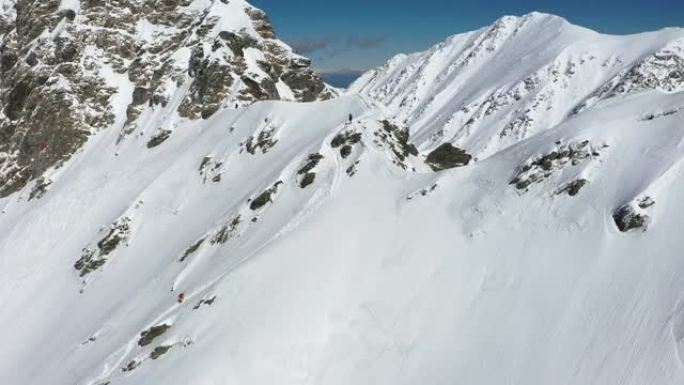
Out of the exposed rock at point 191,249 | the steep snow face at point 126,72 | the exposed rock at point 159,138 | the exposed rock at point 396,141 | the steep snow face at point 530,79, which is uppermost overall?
the steep snow face at point 126,72

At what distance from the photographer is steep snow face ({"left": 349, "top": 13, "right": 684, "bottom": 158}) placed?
12562 centimetres

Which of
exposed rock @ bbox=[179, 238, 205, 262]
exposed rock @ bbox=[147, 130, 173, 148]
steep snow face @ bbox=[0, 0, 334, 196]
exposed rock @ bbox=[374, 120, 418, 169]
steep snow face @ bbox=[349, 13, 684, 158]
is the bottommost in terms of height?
steep snow face @ bbox=[349, 13, 684, 158]

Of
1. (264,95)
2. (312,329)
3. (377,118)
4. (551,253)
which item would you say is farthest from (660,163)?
(264,95)

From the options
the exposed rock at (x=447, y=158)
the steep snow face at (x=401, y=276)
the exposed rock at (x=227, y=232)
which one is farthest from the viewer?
the exposed rock at (x=447, y=158)

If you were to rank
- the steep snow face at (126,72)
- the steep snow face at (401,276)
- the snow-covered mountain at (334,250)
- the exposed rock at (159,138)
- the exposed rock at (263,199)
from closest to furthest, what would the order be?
the steep snow face at (401,276), the snow-covered mountain at (334,250), the exposed rock at (263,199), the exposed rock at (159,138), the steep snow face at (126,72)

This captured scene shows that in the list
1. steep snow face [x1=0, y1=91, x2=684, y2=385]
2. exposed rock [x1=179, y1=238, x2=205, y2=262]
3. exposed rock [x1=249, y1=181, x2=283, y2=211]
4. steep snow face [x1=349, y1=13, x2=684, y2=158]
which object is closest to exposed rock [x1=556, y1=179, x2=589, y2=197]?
steep snow face [x1=0, y1=91, x2=684, y2=385]

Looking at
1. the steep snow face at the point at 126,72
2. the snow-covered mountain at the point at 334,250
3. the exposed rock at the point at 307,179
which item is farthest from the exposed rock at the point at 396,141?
the steep snow face at the point at 126,72

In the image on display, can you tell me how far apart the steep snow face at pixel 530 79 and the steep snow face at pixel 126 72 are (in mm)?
78903

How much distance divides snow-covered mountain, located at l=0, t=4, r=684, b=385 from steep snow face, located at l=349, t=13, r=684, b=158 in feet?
298

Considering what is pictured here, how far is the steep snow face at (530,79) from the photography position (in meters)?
126

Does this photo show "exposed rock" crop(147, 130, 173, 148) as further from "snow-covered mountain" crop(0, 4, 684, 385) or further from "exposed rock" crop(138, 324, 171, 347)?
"exposed rock" crop(138, 324, 171, 347)

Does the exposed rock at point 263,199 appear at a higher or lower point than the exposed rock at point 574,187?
higher

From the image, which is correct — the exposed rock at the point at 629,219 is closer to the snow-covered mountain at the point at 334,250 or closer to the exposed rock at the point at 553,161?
the snow-covered mountain at the point at 334,250

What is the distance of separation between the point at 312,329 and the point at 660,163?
12770 millimetres
